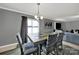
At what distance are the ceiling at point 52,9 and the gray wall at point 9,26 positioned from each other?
14cm

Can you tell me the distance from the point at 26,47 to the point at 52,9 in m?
1.01

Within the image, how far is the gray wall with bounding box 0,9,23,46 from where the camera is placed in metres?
1.78

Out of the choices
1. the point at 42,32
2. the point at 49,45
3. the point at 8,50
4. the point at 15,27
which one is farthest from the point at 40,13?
the point at 8,50

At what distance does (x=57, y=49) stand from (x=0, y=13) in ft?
4.55

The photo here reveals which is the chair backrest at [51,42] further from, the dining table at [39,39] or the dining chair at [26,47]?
the dining chair at [26,47]

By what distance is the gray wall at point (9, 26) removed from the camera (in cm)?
178

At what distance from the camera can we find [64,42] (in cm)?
200

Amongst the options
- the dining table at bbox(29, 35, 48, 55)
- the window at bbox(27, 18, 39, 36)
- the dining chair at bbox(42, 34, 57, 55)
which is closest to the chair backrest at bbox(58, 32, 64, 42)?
the dining chair at bbox(42, 34, 57, 55)

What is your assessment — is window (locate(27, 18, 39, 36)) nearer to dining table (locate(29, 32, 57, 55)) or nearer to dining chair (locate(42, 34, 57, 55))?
dining table (locate(29, 32, 57, 55))

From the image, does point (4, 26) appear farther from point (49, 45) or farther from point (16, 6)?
point (49, 45)

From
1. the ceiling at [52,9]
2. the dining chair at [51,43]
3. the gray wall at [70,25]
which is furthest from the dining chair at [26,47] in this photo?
the gray wall at [70,25]

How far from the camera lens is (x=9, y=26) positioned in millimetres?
1856

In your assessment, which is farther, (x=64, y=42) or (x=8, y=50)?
(x=64, y=42)

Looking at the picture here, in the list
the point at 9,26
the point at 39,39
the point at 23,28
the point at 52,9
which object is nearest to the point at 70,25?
the point at 52,9
